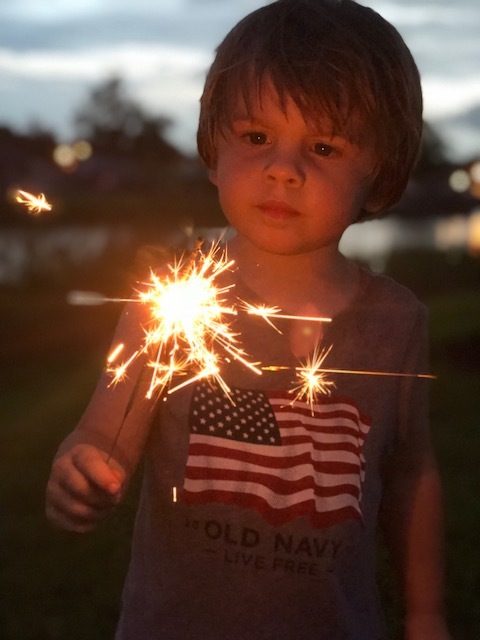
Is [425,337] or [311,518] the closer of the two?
[311,518]

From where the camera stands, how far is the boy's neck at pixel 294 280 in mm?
2094

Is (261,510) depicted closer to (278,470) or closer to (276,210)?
(278,470)

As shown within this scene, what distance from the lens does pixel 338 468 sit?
77.9 inches

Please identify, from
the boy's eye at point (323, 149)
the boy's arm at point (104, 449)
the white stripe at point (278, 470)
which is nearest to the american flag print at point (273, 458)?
the white stripe at point (278, 470)

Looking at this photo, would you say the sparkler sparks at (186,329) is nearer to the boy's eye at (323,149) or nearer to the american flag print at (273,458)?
the american flag print at (273,458)

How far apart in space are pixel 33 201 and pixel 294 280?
65 cm

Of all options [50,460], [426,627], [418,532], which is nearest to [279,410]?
[418,532]

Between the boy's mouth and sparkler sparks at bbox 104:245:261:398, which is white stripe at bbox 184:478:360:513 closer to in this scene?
sparkler sparks at bbox 104:245:261:398

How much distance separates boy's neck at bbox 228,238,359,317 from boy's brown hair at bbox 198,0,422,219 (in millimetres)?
244

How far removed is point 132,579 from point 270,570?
11.5 inches

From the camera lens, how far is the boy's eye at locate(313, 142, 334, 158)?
1.97m

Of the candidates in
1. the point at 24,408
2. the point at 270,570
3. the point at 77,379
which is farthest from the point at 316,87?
the point at 77,379

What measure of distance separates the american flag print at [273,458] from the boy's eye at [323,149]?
0.48 meters

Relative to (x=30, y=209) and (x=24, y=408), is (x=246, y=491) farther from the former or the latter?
(x=24, y=408)
